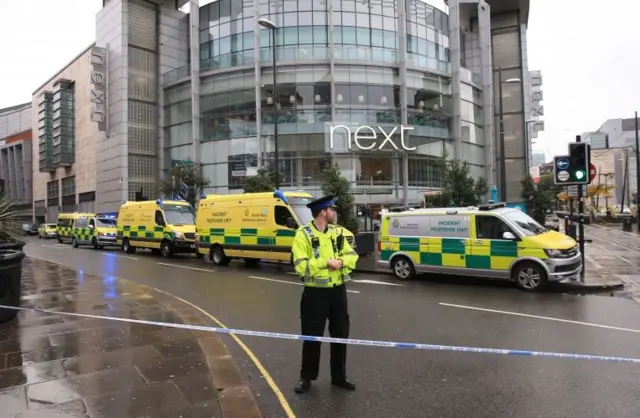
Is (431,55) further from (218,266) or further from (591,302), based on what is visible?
(591,302)

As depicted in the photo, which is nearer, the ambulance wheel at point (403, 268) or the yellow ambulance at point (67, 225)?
the ambulance wheel at point (403, 268)

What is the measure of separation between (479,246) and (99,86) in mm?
41844

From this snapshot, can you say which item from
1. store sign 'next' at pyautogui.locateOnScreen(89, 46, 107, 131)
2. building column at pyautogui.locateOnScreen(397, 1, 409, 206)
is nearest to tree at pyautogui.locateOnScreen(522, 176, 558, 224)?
building column at pyautogui.locateOnScreen(397, 1, 409, 206)

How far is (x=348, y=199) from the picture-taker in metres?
20.0

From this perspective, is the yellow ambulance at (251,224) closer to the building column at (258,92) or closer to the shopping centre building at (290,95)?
the shopping centre building at (290,95)

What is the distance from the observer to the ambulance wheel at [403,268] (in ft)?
39.7

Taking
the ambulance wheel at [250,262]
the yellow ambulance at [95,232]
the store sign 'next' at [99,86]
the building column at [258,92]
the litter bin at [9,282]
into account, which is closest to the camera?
the litter bin at [9,282]

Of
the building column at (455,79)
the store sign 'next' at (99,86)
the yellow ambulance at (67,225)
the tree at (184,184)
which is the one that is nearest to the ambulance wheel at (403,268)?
the tree at (184,184)

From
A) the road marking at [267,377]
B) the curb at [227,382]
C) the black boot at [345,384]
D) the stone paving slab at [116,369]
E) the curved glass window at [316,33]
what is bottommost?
the road marking at [267,377]

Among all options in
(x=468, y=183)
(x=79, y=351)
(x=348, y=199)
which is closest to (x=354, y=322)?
(x=79, y=351)

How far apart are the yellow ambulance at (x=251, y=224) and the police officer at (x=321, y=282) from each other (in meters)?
9.37

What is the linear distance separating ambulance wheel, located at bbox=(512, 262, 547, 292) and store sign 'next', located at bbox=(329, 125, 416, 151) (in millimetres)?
25370

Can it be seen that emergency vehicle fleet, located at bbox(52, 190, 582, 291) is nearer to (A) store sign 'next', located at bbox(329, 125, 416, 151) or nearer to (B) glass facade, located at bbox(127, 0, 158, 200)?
(A) store sign 'next', located at bbox(329, 125, 416, 151)

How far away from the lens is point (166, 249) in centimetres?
2027
